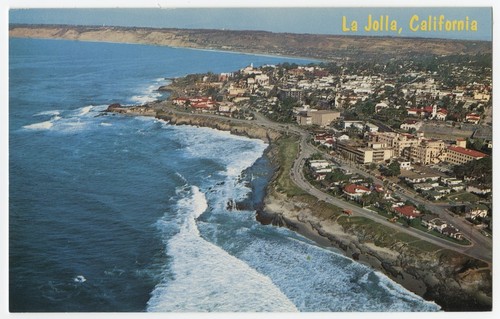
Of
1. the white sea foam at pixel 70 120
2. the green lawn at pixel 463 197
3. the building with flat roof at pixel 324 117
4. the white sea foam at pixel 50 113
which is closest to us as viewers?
the green lawn at pixel 463 197

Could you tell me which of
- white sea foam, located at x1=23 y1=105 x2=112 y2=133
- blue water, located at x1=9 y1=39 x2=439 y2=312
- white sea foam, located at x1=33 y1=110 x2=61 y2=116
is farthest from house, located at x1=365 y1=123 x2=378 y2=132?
white sea foam, located at x1=33 y1=110 x2=61 y2=116

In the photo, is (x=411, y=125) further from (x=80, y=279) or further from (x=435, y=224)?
(x=80, y=279)

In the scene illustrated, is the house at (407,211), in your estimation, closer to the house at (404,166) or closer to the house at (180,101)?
the house at (404,166)

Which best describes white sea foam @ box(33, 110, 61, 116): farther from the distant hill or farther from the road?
the road

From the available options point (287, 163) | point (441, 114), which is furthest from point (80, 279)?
point (441, 114)

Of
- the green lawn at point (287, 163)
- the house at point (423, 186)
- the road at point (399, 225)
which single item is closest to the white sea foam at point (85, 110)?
the green lawn at point (287, 163)

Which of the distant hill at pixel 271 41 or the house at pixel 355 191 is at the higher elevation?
the distant hill at pixel 271 41
